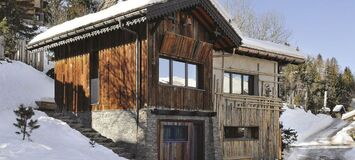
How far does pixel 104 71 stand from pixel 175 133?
3.58 m

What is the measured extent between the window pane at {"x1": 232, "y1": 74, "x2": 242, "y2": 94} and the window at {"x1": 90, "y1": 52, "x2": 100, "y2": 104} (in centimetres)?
679

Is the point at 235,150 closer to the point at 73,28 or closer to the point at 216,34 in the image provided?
the point at 216,34

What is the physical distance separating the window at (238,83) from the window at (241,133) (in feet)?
5.69

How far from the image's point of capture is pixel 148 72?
52.0ft

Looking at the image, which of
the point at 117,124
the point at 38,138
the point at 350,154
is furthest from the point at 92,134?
the point at 350,154

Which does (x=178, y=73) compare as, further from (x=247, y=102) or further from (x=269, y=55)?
(x=269, y=55)

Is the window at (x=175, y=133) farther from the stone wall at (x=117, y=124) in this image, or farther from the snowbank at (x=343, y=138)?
the snowbank at (x=343, y=138)

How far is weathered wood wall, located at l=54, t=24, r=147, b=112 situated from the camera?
16.3 metres

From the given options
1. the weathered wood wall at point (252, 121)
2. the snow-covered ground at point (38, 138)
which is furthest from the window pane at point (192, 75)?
the snow-covered ground at point (38, 138)

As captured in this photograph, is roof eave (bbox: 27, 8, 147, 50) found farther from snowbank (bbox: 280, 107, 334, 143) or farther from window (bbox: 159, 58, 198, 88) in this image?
snowbank (bbox: 280, 107, 334, 143)

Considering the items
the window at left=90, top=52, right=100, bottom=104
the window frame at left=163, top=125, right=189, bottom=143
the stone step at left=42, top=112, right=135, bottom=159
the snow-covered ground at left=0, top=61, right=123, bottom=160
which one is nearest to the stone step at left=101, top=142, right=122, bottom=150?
the stone step at left=42, top=112, right=135, bottom=159

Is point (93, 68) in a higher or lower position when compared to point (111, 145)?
higher

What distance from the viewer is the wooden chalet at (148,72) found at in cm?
1580

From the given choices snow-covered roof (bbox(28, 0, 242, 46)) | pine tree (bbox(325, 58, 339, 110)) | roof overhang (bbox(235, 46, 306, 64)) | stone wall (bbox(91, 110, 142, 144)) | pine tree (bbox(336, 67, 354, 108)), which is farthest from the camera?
pine tree (bbox(336, 67, 354, 108))
